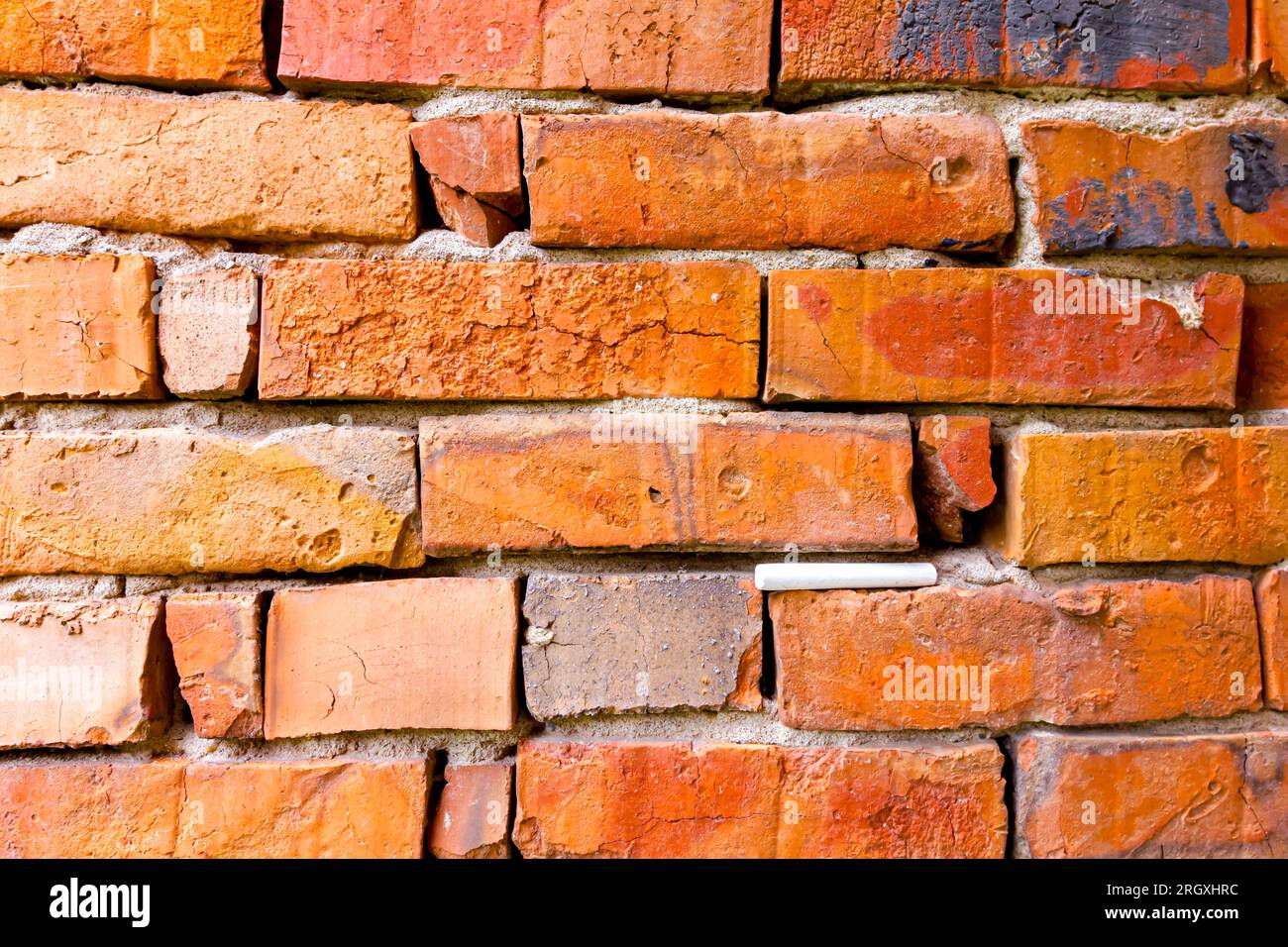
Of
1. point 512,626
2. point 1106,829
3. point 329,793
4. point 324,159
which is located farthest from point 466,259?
point 1106,829

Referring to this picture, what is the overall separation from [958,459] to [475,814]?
549 millimetres

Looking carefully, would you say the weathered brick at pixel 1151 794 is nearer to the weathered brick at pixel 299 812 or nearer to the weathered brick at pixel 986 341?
the weathered brick at pixel 986 341

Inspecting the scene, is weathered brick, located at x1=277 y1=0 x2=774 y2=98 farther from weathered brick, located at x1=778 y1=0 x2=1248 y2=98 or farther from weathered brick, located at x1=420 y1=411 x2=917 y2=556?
weathered brick, located at x1=420 y1=411 x2=917 y2=556

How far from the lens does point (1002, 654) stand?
0.70 meters

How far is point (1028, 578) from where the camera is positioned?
0.71 metres

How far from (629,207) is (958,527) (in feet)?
1.40

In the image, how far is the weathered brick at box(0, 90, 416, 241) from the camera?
71 cm

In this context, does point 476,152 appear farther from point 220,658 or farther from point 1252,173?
point 1252,173

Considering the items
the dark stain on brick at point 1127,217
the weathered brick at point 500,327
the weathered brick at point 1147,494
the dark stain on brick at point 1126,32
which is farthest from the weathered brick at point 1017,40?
the weathered brick at point 1147,494

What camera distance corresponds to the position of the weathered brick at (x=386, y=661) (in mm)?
709

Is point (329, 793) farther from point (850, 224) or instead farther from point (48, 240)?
point (850, 224)

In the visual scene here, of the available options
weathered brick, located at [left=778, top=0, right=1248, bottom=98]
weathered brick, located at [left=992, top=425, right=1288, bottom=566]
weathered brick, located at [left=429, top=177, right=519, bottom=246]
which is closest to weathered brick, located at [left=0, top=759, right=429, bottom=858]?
weathered brick, located at [left=429, top=177, right=519, bottom=246]

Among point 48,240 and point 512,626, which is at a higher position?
point 48,240

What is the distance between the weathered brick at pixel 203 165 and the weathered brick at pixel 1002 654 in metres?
0.55
